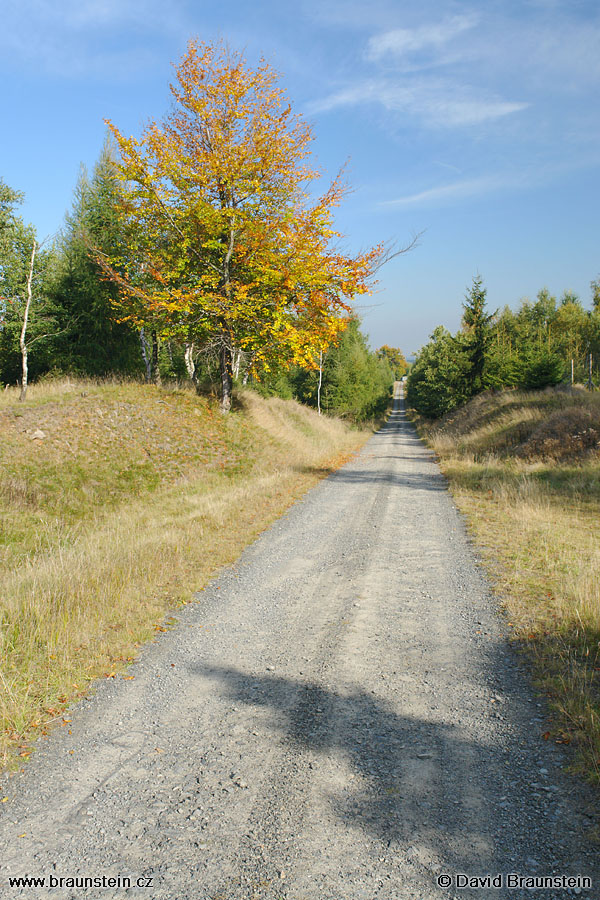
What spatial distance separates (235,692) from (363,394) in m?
47.0

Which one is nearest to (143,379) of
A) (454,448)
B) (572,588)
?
(454,448)

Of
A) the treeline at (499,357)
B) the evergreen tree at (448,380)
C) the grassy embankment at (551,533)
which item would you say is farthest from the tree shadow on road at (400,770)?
the evergreen tree at (448,380)

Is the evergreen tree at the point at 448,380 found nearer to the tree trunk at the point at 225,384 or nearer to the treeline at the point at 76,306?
the treeline at the point at 76,306

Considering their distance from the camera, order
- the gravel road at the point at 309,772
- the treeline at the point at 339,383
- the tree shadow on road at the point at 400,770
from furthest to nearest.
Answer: the treeline at the point at 339,383 < the tree shadow on road at the point at 400,770 < the gravel road at the point at 309,772

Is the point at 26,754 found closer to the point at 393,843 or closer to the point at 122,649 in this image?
the point at 122,649

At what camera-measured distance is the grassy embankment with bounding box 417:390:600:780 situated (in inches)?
171

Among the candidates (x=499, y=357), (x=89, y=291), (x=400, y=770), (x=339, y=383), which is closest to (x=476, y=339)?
(x=499, y=357)

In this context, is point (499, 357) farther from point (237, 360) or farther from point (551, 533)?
point (551, 533)

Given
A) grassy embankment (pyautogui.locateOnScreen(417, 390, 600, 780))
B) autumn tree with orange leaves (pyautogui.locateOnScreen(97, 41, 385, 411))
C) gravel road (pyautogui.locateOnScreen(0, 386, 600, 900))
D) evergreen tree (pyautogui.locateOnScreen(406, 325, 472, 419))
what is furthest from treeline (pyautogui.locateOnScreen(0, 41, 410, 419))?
evergreen tree (pyautogui.locateOnScreen(406, 325, 472, 419))

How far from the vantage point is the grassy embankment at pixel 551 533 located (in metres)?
4.33

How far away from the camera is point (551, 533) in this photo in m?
9.02

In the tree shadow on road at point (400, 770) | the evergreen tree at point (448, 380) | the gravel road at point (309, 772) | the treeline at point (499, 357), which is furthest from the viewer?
the evergreen tree at point (448, 380)

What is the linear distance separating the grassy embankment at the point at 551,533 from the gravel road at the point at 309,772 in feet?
0.91

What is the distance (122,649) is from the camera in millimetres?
5125
